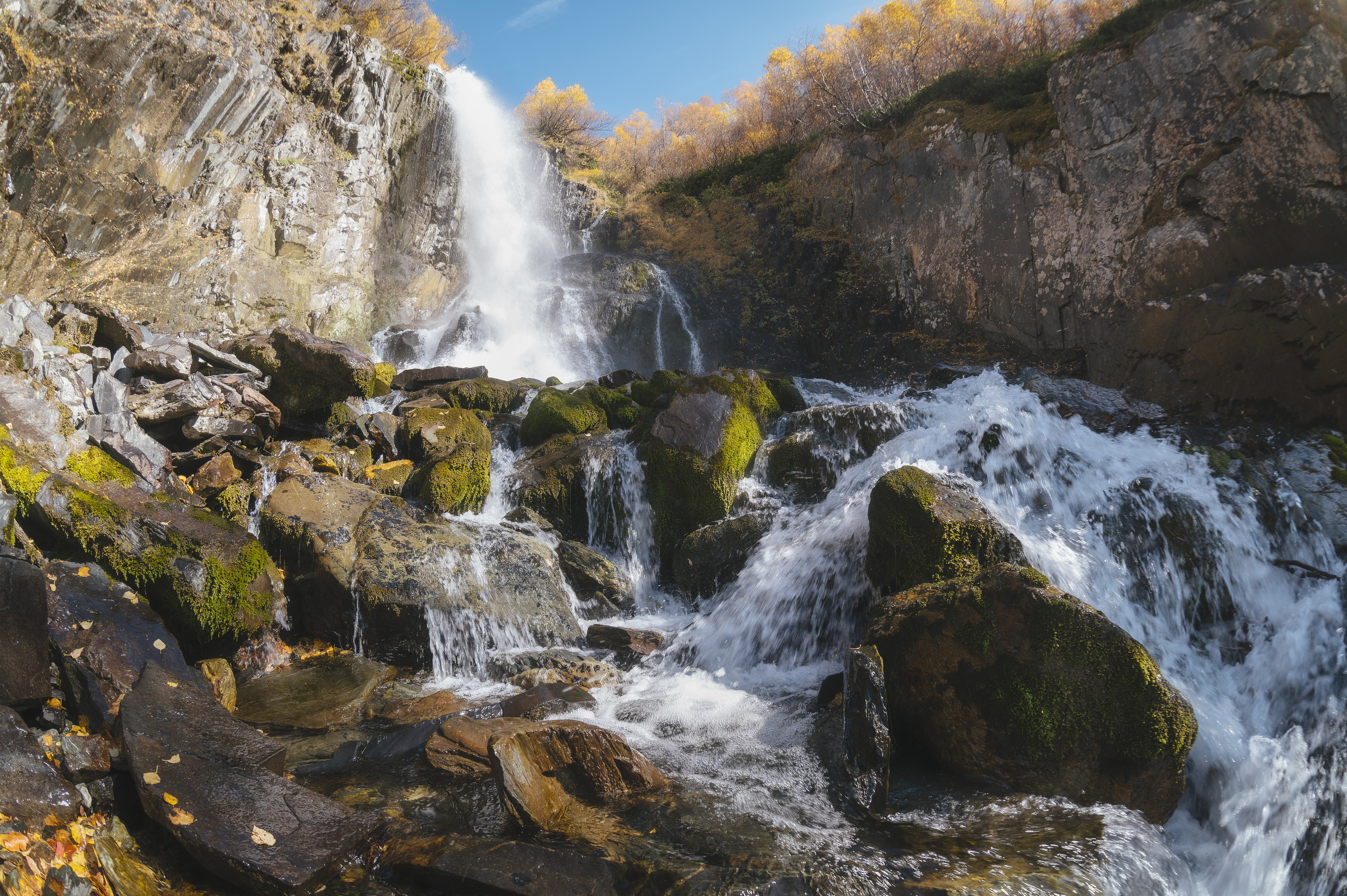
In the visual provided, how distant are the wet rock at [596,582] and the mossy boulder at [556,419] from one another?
2314 mm

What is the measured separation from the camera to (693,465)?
8.54 m

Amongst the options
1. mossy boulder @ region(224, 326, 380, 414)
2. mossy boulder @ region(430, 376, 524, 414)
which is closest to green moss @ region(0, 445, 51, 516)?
mossy boulder @ region(224, 326, 380, 414)

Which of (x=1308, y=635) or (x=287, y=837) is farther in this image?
(x=1308, y=635)

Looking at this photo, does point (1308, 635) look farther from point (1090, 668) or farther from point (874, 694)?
point (874, 694)

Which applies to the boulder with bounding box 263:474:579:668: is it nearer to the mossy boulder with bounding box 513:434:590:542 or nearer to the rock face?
the mossy boulder with bounding box 513:434:590:542

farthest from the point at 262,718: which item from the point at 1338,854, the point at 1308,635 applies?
the point at 1308,635

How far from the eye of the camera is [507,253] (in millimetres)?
20906

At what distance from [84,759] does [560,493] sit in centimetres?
585

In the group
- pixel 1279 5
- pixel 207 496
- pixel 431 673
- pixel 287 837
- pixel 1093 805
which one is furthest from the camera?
pixel 1279 5

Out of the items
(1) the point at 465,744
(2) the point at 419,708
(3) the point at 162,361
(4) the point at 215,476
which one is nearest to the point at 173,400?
(3) the point at 162,361

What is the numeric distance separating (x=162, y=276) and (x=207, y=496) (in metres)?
7.67

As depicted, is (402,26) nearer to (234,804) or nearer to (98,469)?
(98,469)

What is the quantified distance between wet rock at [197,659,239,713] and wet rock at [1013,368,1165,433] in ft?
30.1

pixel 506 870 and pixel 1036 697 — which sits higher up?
pixel 1036 697
